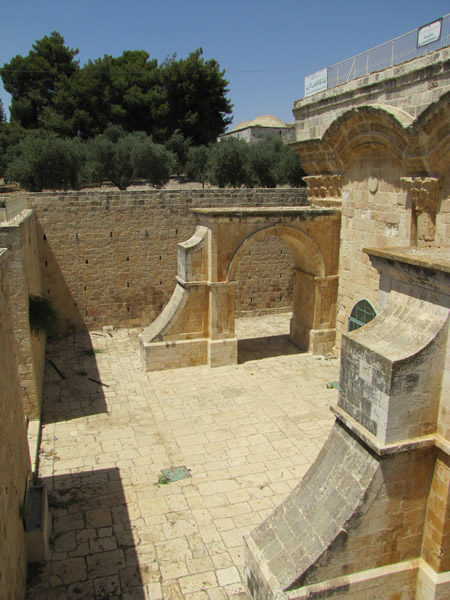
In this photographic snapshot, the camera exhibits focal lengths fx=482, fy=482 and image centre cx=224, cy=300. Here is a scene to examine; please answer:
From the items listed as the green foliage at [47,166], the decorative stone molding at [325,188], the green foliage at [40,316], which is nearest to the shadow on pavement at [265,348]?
the decorative stone molding at [325,188]

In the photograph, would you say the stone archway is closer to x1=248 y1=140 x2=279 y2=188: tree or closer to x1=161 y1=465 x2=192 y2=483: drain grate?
x1=161 y1=465 x2=192 y2=483: drain grate

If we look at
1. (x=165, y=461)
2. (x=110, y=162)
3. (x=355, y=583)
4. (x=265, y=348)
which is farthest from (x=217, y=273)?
(x=110, y=162)

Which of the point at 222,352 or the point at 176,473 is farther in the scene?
the point at 222,352

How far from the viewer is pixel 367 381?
4.23 meters

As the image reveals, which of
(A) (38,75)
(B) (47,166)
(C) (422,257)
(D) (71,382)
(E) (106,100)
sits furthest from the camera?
(A) (38,75)

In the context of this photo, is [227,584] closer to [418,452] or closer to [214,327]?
[418,452]

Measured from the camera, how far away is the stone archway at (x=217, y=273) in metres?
10.9

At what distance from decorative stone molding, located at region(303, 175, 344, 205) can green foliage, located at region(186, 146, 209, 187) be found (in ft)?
56.7

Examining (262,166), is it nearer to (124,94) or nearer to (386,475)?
(124,94)

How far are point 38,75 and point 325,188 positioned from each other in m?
28.7

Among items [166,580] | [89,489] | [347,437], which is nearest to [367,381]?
[347,437]

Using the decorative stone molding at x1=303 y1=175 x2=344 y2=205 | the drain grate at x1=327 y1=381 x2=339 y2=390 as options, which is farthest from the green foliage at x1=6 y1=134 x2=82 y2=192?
the drain grate at x1=327 y1=381 x2=339 y2=390

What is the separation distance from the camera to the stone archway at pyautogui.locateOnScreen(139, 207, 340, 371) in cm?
1090

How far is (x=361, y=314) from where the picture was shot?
35.5ft
